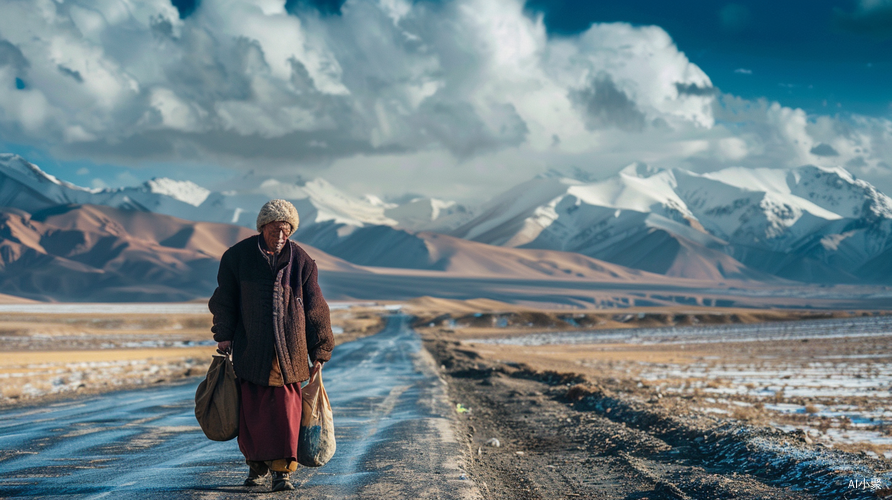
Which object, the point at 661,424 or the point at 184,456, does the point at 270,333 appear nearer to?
the point at 184,456

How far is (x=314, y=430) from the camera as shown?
20.4ft

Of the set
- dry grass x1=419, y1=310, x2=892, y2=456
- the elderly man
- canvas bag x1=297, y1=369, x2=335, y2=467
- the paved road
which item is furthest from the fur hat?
dry grass x1=419, y1=310, x2=892, y2=456

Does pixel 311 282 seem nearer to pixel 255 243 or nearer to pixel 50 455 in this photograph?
pixel 255 243

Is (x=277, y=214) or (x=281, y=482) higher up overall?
(x=277, y=214)

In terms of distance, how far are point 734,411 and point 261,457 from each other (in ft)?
39.0

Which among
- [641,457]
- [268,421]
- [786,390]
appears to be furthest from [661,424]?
[786,390]

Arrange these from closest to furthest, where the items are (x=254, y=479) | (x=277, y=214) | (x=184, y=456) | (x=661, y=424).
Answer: (x=277, y=214)
(x=254, y=479)
(x=184, y=456)
(x=661, y=424)

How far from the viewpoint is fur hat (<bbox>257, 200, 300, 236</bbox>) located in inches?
241

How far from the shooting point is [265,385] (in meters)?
5.98

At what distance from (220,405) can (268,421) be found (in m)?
0.43

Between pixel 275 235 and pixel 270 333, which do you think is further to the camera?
pixel 275 235

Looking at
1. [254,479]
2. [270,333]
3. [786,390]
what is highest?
[270,333]

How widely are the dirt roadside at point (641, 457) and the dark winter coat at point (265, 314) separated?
7.61ft

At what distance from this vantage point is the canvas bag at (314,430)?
6191 millimetres
